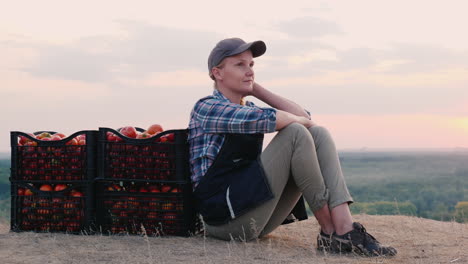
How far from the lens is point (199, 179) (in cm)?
502

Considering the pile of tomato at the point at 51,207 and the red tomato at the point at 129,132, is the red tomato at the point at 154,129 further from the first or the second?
the pile of tomato at the point at 51,207

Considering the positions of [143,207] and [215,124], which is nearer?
[215,124]

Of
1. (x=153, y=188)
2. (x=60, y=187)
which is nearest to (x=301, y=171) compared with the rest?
(x=153, y=188)

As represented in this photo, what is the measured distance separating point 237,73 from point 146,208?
1.65 metres

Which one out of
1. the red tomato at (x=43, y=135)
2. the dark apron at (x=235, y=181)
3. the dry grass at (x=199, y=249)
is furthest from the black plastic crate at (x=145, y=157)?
the red tomato at (x=43, y=135)

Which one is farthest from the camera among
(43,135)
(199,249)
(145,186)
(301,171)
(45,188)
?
(43,135)

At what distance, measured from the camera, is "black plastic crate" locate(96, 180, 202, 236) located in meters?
5.31

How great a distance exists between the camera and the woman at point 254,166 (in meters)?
4.62

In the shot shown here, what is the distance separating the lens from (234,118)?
4629mm

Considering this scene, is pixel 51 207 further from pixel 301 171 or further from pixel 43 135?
pixel 301 171

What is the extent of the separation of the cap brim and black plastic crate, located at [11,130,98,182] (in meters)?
1.83

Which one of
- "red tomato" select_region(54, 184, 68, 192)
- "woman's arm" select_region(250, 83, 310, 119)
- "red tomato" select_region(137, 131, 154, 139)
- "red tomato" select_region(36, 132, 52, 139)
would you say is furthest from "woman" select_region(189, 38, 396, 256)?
"red tomato" select_region(36, 132, 52, 139)

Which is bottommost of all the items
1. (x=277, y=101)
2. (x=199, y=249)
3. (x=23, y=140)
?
(x=199, y=249)

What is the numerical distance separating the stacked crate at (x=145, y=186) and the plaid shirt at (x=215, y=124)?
21 centimetres
